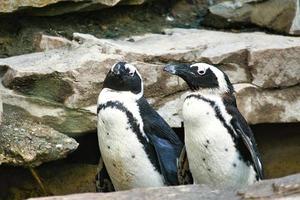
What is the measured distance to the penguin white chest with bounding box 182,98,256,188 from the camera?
4223mm

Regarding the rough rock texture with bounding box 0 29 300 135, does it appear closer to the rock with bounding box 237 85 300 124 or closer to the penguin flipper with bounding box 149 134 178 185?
the rock with bounding box 237 85 300 124

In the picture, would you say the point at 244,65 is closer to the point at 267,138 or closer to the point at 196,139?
the point at 267,138

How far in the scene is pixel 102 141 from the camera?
4449mm

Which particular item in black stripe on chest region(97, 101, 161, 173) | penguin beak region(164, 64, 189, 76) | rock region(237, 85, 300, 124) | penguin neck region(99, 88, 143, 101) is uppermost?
penguin beak region(164, 64, 189, 76)

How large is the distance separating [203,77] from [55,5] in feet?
3.98

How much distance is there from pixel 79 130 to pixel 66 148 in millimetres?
300

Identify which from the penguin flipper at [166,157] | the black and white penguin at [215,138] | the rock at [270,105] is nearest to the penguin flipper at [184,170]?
the penguin flipper at [166,157]

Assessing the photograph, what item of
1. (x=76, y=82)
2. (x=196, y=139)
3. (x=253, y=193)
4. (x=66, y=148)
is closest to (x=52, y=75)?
(x=76, y=82)

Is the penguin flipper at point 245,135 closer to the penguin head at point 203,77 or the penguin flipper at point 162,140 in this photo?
the penguin head at point 203,77

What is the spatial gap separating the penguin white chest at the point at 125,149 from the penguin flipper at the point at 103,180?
0.78 feet

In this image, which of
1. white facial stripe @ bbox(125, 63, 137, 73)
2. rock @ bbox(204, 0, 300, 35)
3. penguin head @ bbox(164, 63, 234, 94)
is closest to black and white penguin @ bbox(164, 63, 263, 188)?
penguin head @ bbox(164, 63, 234, 94)

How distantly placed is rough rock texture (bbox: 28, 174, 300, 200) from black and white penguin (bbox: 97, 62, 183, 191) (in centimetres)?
71

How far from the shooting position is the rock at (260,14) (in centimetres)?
534

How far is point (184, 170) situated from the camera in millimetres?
4492
